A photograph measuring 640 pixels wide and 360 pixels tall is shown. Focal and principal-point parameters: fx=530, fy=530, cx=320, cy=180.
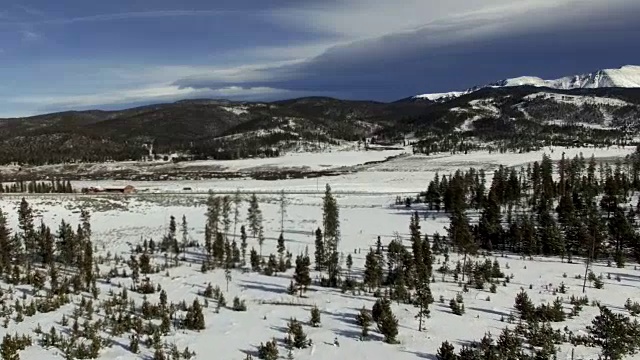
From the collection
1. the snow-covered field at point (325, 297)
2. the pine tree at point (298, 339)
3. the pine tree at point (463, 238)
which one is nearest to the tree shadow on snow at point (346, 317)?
the snow-covered field at point (325, 297)

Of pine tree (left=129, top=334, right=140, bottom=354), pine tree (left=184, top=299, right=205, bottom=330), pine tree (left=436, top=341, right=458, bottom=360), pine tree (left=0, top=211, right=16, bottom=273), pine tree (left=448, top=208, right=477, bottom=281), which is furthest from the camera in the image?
pine tree (left=448, top=208, right=477, bottom=281)

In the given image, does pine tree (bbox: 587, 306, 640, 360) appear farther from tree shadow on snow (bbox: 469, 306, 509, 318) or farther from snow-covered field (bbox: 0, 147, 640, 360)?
tree shadow on snow (bbox: 469, 306, 509, 318)

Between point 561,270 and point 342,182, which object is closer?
point 561,270

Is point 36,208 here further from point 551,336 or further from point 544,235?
point 551,336

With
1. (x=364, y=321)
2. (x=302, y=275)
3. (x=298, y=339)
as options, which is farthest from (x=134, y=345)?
(x=302, y=275)

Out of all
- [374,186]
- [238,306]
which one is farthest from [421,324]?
[374,186]

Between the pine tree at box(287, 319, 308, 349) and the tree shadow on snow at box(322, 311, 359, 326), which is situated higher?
the pine tree at box(287, 319, 308, 349)

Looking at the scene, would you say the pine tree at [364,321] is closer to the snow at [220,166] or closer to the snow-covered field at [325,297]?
the snow-covered field at [325,297]

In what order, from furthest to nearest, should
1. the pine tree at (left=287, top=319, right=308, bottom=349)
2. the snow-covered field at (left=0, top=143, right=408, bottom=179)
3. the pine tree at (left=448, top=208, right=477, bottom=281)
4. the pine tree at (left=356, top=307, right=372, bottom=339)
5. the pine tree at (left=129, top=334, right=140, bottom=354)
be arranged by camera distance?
the snow-covered field at (left=0, top=143, right=408, bottom=179), the pine tree at (left=448, top=208, right=477, bottom=281), the pine tree at (left=356, top=307, right=372, bottom=339), the pine tree at (left=287, top=319, right=308, bottom=349), the pine tree at (left=129, top=334, right=140, bottom=354)

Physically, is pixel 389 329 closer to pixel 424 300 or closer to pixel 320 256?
pixel 424 300

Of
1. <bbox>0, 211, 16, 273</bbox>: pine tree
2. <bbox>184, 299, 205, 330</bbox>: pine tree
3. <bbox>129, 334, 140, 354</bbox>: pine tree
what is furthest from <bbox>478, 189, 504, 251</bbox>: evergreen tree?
<bbox>0, 211, 16, 273</bbox>: pine tree

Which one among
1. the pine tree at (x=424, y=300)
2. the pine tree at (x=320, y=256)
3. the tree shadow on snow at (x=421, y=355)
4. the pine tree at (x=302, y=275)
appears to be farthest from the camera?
the pine tree at (x=320, y=256)
